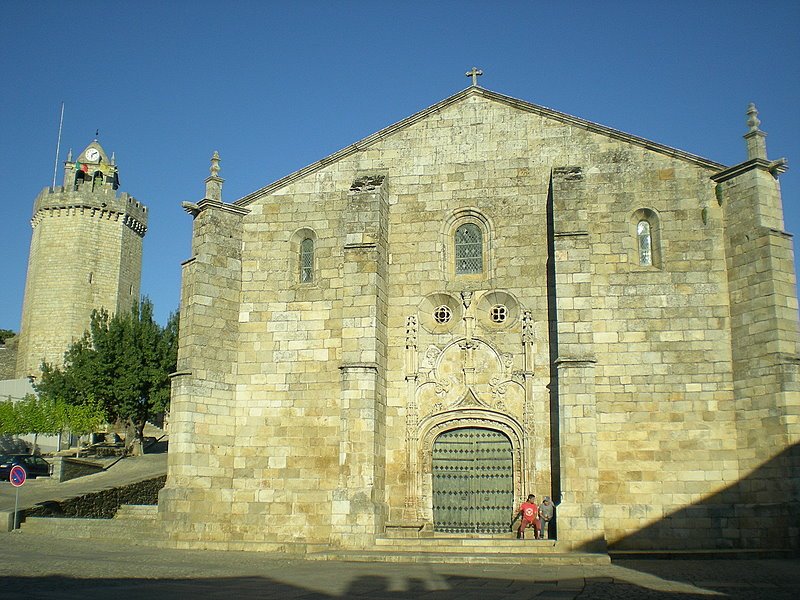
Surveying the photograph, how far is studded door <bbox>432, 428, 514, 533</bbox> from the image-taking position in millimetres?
18359

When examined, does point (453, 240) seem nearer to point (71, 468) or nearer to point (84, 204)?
point (71, 468)

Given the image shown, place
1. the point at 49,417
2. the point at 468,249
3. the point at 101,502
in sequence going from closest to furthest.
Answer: the point at 468,249
the point at 101,502
the point at 49,417

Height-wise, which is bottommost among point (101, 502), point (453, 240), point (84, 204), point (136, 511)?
point (136, 511)

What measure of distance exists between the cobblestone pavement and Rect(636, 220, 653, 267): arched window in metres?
6.41

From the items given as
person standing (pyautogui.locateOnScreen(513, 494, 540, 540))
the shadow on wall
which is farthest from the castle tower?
the shadow on wall

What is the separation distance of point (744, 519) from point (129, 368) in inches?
995

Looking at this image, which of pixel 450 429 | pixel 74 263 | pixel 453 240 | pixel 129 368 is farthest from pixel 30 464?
pixel 74 263

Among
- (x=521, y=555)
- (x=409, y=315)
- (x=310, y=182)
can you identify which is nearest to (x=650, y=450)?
(x=521, y=555)

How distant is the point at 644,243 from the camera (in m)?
18.9

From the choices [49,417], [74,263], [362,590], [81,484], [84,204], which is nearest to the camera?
[362,590]

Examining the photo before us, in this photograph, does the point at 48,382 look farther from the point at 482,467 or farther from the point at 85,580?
the point at 85,580

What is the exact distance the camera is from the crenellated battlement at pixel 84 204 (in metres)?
57.1

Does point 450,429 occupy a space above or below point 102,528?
above

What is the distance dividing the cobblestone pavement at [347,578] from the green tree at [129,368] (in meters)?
18.3
